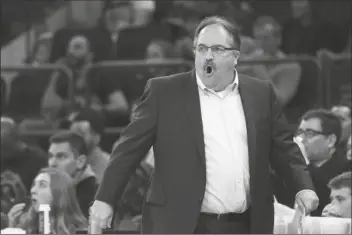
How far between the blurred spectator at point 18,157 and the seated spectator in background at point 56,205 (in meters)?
1.49

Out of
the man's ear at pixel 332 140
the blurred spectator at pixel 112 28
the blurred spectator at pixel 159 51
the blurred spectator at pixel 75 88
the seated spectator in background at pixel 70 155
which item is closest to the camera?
the man's ear at pixel 332 140

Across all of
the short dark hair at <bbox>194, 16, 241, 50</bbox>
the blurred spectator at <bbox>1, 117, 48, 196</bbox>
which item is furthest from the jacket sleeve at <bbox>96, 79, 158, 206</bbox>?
the blurred spectator at <bbox>1, 117, 48, 196</bbox>

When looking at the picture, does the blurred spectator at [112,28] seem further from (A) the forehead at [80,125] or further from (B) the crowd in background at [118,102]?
(A) the forehead at [80,125]

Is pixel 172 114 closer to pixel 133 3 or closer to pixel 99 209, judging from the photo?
pixel 99 209

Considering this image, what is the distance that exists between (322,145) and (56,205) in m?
1.98

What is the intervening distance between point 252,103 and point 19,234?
1.48 meters

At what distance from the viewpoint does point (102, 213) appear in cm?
401

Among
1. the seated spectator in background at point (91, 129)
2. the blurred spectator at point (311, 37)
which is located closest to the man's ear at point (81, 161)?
the seated spectator in background at point (91, 129)

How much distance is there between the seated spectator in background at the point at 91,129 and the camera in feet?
25.1

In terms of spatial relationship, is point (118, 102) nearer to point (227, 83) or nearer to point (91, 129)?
point (91, 129)

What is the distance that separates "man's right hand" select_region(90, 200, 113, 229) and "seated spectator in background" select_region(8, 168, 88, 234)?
195cm

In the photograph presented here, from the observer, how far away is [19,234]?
484 cm

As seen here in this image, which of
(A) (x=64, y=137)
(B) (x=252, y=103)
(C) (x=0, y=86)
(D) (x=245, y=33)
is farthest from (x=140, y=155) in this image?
(D) (x=245, y=33)

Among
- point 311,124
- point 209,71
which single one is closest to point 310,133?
point 311,124
